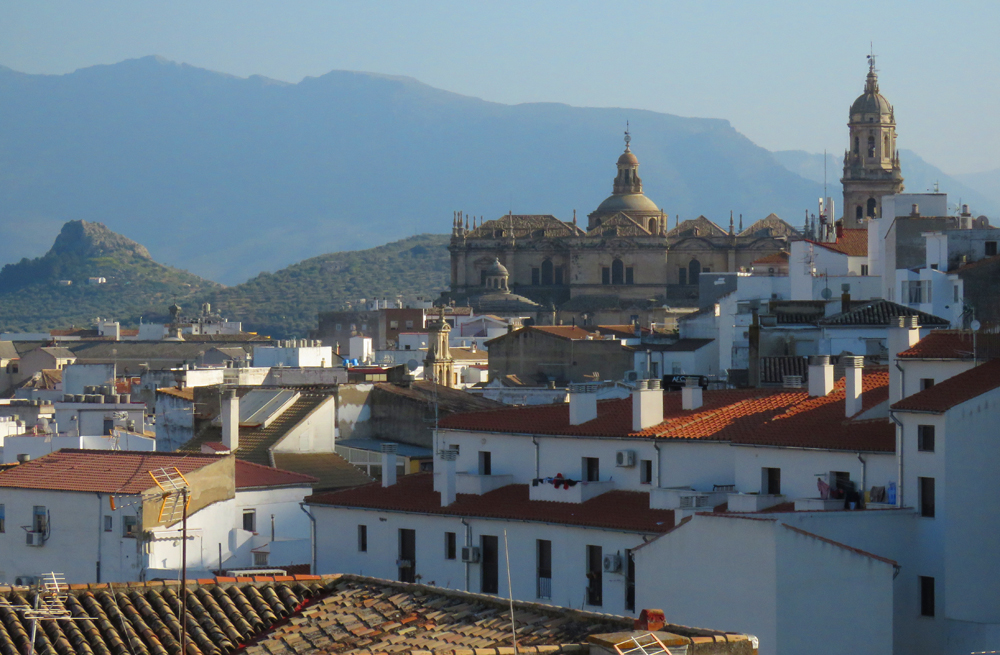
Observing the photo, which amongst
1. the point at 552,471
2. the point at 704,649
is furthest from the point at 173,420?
the point at 704,649

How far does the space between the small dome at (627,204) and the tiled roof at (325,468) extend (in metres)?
82.3

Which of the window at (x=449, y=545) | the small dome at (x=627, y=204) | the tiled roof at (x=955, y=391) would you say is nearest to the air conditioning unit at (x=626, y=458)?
the window at (x=449, y=545)

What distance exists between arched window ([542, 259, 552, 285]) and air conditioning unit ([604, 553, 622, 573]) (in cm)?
8781

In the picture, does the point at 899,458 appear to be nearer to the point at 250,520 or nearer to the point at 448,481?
the point at 448,481

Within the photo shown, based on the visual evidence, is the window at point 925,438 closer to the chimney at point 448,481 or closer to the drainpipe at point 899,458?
the drainpipe at point 899,458

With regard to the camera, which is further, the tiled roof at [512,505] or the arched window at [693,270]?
the arched window at [693,270]

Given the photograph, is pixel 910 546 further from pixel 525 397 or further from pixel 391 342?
pixel 391 342

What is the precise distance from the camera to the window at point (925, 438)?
20484 mm

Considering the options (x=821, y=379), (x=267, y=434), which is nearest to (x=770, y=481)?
(x=821, y=379)

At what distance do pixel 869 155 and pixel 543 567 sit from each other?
70.4 metres

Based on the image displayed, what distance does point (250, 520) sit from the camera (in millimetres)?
27875

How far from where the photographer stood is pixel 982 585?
803 inches

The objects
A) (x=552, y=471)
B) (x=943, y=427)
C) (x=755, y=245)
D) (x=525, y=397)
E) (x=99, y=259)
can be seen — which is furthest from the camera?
(x=99, y=259)

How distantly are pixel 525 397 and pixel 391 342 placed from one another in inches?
1696
